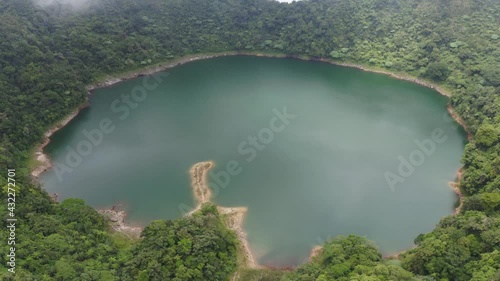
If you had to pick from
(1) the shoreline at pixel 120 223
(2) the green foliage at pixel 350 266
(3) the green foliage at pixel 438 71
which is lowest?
(2) the green foliage at pixel 350 266

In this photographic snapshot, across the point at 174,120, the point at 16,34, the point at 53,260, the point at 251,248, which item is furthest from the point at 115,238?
the point at 16,34

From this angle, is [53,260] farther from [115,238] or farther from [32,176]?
[32,176]

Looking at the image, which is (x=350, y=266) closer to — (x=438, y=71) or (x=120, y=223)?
(x=120, y=223)

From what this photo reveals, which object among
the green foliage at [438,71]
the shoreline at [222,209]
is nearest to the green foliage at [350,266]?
the shoreline at [222,209]

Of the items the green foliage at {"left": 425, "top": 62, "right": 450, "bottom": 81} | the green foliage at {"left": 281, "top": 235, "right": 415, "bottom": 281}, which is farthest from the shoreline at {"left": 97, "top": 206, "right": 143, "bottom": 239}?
the green foliage at {"left": 425, "top": 62, "right": 450, "bottom": 81}

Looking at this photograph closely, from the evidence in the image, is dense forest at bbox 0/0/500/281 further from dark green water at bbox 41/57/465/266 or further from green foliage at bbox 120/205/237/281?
dark green water at bbox 41/57/465/266

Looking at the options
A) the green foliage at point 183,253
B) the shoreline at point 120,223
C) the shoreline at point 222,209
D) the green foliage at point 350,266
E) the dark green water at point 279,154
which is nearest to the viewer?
the green foliage at point 350,266

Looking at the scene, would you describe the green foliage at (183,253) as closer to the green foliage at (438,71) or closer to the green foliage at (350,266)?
the green foliage at (350,266)

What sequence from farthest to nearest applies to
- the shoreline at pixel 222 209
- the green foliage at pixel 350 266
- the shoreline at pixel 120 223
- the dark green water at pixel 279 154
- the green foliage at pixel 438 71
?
the green foliage at pixel 438 71 < the dark green water at pixel 279 154 < the shoreline at pixel 120 223 < the shoreline at pixel 222 209 < the green foliage at pixel 350 266
